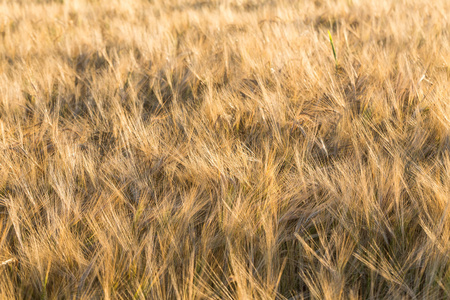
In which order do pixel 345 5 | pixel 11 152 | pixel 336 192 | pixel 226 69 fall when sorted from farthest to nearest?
1. pixel 345 5
2. pixel 226 69
3. pixel 11 152
4. pixel 336 192

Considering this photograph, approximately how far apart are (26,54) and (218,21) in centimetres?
167

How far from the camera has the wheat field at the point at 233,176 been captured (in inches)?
39.0

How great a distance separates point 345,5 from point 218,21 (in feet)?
4.55

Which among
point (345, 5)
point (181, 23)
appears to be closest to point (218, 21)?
point (181, 23)

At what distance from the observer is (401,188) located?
1192 millimetres

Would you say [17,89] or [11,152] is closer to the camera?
[11,152]

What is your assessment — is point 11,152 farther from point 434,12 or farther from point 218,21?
point 434,12

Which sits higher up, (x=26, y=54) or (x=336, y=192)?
(x=26, y=54)

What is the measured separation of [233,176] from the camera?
1326 mm

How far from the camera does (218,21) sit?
12.0 feet

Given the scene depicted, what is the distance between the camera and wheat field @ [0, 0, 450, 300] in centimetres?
99

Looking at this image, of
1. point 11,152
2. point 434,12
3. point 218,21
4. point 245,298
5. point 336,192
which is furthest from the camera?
point 218,21

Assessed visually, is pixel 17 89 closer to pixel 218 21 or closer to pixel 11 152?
pixel 11 152

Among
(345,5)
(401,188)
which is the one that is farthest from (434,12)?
(401,188)
